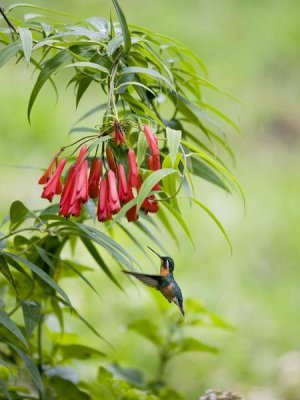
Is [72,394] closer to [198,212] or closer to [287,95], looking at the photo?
[198,212]

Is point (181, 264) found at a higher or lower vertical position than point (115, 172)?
higher

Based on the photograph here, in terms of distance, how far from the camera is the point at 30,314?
1.83 meters

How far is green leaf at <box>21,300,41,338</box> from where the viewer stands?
1.82m

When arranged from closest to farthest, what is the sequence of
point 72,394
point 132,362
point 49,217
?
point 49,217
point 72,394
point 132,362

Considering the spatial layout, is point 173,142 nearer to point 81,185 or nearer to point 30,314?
point 81,185

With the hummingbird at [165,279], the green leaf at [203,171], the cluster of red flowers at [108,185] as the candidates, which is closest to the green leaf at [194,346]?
the green leaf at [203,171]

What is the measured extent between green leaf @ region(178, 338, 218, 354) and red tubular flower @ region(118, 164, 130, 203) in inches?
45.2

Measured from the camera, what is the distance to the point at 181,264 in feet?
13.5

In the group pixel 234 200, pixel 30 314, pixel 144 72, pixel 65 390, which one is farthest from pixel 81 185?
pixel 234 200

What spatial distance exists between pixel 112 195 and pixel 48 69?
305mm

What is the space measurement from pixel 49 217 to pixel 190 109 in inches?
13.8

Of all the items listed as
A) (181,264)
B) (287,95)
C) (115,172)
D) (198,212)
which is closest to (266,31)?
(287,95)

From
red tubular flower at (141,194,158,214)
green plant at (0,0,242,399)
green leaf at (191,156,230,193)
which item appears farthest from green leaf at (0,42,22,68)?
green leaf at (191,156,230,193)

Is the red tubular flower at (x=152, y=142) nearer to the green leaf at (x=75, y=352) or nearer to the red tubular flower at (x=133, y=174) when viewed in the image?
the red tubular flower at (x=133, y=174)
